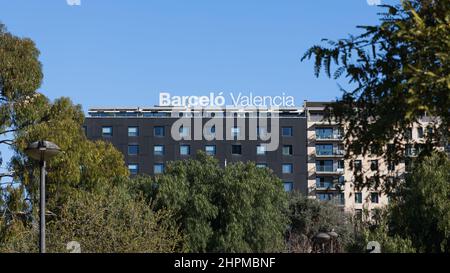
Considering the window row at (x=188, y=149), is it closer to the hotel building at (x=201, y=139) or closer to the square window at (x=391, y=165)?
the hotel building at (x=201, y=139)

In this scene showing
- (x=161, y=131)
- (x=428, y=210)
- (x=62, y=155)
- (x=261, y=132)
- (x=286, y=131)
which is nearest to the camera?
(x=62, y=155)

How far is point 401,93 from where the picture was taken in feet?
29.7

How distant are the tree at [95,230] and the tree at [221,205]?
1841 cm

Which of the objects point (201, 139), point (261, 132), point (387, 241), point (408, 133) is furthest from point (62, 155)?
point (261, 132)

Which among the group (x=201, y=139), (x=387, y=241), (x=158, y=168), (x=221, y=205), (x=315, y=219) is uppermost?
(x=201, y=139)

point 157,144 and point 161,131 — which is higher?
point 161,131

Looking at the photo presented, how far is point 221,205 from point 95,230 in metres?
26.7

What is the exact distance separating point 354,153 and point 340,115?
18.1 inches

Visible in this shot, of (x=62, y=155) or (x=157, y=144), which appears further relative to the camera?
(x=157, y=144)

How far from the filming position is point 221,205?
5934cm

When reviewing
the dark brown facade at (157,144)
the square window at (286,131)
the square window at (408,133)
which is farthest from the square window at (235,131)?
the square window at (408,133)

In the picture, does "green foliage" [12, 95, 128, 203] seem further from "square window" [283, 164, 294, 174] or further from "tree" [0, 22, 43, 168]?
"square window" [283, 164, 294, 174]

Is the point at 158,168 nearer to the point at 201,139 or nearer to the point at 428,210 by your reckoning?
the point at 201,139

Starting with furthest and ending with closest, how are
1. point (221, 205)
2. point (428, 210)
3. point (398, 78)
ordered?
point (221, 205) < point (428, 210) < point (398, 78)
